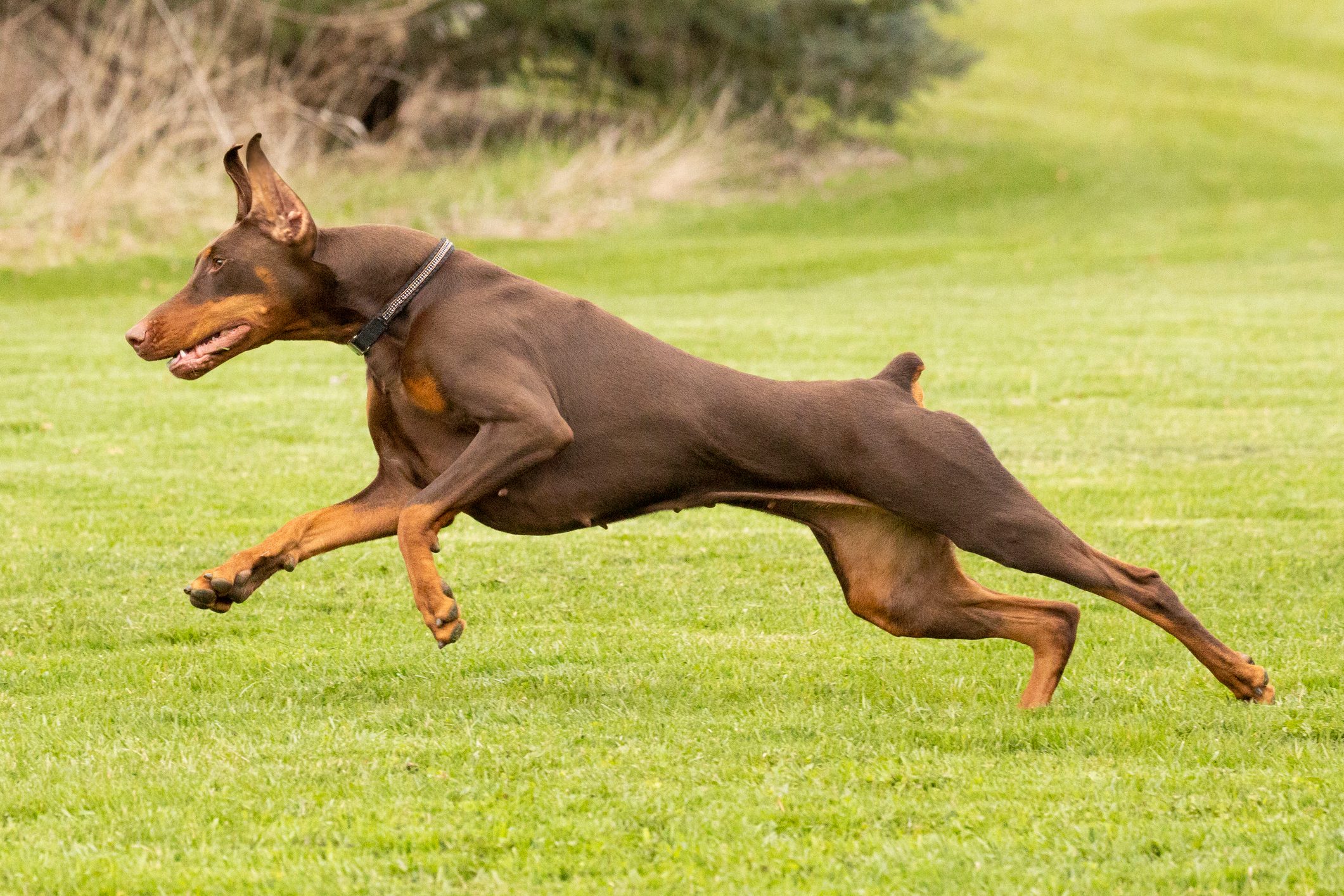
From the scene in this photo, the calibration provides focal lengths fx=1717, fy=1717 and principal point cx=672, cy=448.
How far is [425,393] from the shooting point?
5219 mm

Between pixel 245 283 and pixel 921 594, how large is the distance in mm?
2338

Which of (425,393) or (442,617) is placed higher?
(425,393)

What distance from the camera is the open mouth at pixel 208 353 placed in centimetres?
526

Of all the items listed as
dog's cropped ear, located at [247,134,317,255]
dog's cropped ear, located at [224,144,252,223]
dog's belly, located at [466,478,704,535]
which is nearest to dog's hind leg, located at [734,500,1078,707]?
dog's belly, located at [466,478,704,535]

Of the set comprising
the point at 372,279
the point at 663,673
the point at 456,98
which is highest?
the point at 372,279

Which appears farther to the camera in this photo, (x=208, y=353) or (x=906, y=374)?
(x=906, y=374)

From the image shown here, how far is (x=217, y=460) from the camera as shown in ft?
33.3

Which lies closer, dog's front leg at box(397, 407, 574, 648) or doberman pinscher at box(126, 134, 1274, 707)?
dog's front leg at box(397, 407, 574, 648)

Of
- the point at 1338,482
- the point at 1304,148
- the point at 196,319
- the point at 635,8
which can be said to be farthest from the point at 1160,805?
the point at 1304,148

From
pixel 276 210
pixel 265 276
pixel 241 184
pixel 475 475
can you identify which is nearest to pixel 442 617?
pixel 475 475

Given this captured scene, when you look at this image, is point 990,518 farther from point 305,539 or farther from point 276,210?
point 276,210

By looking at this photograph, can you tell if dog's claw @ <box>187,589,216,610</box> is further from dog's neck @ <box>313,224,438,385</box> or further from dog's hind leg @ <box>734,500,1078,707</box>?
dog's hind leg @ <box>734,500,1078,707</box>

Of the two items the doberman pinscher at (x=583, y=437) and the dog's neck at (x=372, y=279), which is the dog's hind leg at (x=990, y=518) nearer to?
the doberman pinscher at (x=583, y=437)

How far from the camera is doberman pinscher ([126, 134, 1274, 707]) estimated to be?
16.9 ft
